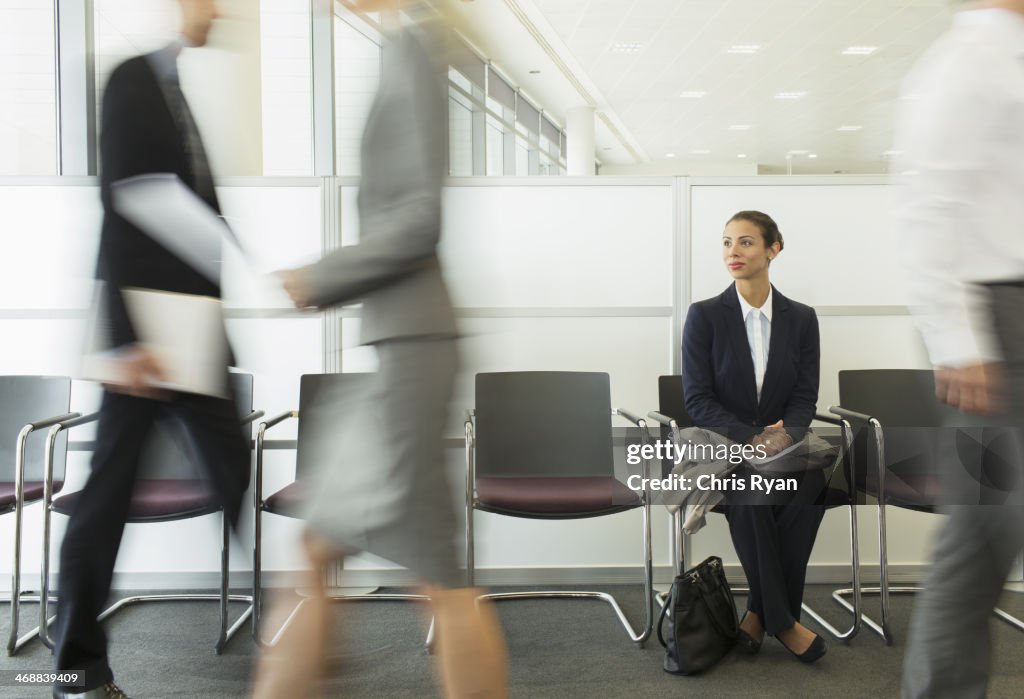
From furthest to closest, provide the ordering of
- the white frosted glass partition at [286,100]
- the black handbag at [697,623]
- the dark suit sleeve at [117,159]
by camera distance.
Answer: the white frosted glass partition at [286,100], the black handbag at [697,623], the dark suit sleeve at [117,159]

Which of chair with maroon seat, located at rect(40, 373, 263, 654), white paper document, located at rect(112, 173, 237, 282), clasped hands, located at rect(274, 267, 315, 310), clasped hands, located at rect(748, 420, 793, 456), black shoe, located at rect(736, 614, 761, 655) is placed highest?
white paper document, located at rect(112, 173, 237, 282)

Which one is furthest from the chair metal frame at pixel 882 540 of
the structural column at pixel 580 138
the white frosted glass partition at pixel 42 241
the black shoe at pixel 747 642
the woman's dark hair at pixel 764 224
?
the structural column at pixel 580 138

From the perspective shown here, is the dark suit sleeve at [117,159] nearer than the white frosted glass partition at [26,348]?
Yes

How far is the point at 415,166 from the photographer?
3.93ft

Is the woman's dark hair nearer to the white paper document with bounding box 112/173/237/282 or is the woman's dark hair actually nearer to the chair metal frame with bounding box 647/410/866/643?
the chair metal frame with bounding box 647/410/866/643

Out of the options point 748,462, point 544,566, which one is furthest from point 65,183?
point 748,462

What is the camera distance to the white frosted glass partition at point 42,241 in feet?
10.0

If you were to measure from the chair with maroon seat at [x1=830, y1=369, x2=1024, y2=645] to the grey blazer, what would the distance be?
176 centimetres

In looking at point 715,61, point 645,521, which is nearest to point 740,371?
point 645,521

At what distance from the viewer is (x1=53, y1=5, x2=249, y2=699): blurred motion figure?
142 cm

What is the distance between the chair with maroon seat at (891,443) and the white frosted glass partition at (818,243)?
38 cm

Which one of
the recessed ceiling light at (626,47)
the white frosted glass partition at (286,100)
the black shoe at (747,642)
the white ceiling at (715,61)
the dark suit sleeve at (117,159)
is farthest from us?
the recessed ceiling light at (626,47)

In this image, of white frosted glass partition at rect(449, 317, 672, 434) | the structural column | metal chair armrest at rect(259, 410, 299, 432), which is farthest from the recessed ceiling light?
metal chair armrest at rect(259, 410, 299, 432)

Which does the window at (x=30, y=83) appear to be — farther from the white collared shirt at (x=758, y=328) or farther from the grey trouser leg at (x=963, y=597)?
the grey trouser leg at (x=963, y=597)
